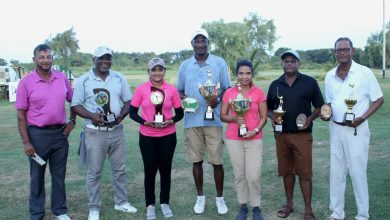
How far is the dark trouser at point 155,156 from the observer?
16.2 feet

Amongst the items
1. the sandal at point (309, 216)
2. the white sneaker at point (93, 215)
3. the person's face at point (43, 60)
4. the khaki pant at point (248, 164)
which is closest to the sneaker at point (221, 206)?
the khaki pant at point (248, 164)

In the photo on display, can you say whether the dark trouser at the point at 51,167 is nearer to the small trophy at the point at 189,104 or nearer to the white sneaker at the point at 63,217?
the white sneaker at the point at 63,217

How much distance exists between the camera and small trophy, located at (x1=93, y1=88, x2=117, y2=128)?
4871 mm

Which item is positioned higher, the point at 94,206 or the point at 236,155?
the point at 236,155

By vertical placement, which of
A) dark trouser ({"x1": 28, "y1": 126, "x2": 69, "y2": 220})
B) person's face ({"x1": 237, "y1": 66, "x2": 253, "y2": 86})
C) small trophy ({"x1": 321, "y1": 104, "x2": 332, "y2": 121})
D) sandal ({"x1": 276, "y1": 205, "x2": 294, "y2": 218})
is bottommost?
sandal ({"x1": 276, "y1": 205, "x2": 294, "y2": 218})

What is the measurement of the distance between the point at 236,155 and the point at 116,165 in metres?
1.52

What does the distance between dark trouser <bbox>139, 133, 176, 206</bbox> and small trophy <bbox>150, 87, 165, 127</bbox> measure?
0.22 m

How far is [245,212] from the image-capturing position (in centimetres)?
494

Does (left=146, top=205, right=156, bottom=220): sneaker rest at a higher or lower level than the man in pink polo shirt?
lower

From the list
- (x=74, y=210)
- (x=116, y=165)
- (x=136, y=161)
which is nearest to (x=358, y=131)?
(x=116, y=165)

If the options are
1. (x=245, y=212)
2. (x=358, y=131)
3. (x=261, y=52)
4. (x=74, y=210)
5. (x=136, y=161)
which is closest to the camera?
(x=358, y=131)

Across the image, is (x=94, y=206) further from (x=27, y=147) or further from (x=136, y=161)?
(x=136, y=161)

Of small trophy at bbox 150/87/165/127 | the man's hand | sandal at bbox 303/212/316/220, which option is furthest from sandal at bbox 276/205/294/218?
the man's hand

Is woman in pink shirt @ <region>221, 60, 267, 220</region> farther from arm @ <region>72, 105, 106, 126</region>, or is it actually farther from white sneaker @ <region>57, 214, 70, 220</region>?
white sneaker @ <region>57, 214, 70, 220</region>
